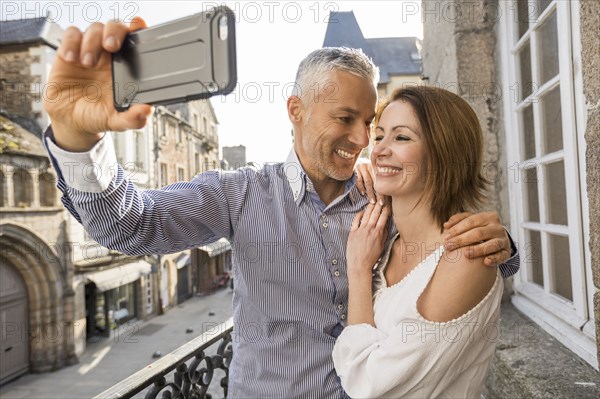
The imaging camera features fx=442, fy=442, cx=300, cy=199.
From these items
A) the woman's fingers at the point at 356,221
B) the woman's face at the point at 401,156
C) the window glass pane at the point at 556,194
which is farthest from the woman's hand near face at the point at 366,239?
the window glass pane at the point at 556,194

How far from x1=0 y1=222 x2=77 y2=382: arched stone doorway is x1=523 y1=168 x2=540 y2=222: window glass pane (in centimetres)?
1477

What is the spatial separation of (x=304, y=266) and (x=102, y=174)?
29.4 inches

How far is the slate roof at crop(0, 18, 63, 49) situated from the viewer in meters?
15.8

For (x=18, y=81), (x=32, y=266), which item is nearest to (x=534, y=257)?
(x=32, y=266)

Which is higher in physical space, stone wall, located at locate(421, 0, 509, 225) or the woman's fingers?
stone wall, located at locate(421, 0, 509, 225)

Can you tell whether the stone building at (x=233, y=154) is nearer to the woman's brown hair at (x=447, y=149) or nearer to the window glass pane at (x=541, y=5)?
the window glass pane at (x=541, y=5)

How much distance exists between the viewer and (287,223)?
1558 millimetres

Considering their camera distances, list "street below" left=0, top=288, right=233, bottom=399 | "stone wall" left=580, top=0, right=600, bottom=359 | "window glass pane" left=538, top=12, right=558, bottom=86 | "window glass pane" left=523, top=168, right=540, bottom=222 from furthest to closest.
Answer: "street below" left=0, top=288, right=233, bottom=399 → "window glass pane" left=523, top=168, right=540, bottom=222 → "window glass pane" left=538, top=12, right=558, bottom=86 → "stone wall" left=580, top=0, right=600, bottom=359

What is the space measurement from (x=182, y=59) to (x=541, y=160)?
1.99 metres

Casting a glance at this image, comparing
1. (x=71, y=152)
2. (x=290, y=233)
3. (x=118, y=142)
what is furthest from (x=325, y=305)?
(x=118, y=142)

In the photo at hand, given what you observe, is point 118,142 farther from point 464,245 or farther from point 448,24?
point 464,245

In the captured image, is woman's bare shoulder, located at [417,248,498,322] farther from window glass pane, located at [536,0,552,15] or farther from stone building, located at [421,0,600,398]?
window glass pane, located at [536,0,552,15]

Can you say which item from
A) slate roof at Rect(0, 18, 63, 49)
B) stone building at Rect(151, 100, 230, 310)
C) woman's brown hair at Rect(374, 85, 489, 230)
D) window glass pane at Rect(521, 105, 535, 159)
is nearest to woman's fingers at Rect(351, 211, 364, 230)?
woman's brown hair at Rect(374, 85, 489, 230)

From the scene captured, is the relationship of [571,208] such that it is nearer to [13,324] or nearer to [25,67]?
[13,324]
